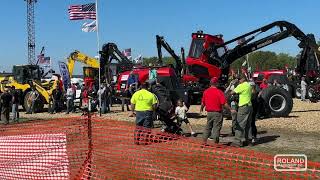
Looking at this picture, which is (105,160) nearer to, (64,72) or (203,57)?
(203,57)

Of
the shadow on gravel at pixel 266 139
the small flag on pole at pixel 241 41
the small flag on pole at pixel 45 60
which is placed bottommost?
the shadow on gravel at pixel 266 139

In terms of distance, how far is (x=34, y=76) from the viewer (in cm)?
2927

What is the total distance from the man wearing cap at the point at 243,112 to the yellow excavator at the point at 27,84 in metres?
16.1

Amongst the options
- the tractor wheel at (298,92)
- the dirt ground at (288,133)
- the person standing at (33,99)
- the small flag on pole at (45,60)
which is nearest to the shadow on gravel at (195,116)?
the dirt ground at (288,133)

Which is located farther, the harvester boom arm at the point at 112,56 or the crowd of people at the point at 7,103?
the harvester boom arm at the point at 112,56

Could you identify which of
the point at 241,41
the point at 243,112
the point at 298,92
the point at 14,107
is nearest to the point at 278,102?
the point at 243,112

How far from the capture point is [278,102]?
60.8ft

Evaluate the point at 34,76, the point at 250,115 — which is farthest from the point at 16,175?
the point at 34,76

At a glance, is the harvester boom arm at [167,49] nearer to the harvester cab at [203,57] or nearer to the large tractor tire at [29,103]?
the harvester cab at [203,57]

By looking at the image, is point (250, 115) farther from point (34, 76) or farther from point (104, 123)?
point (34, 76)

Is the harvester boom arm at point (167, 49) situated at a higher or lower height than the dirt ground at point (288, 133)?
higher

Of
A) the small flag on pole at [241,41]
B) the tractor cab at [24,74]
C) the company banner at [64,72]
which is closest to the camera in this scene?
the small flag on pole at [241,41]

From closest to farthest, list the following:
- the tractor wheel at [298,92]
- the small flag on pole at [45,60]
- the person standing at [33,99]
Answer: the person standing at [33,99]
the tractor wheel at [298,92]
the small flag on pole at [45,60]

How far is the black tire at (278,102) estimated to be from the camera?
1836 cm
